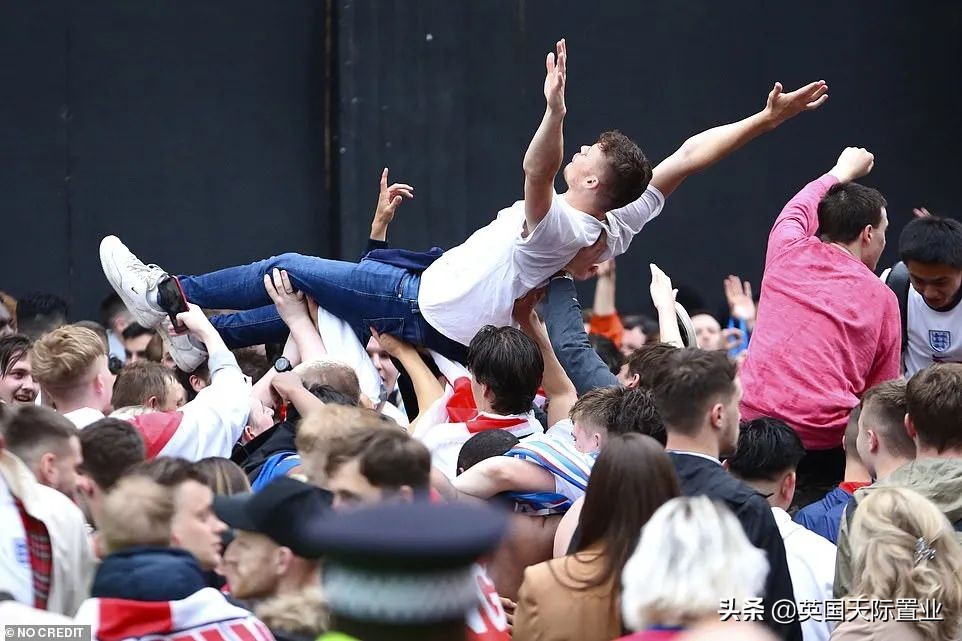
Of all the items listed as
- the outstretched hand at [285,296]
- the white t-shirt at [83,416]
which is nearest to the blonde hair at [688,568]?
the white t-shirt at [83,416]

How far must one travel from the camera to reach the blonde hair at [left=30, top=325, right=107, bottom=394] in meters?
4.31

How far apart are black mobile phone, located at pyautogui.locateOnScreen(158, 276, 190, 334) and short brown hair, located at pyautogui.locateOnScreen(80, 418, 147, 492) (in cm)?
183

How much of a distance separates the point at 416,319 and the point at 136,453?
1962mm

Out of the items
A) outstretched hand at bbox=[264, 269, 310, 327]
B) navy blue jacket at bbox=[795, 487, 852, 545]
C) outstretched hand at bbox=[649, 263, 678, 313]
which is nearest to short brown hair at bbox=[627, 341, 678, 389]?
outstretched hand at bbox=[649, 263, 678, 313]

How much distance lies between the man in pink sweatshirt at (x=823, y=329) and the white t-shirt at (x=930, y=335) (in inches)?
11.8

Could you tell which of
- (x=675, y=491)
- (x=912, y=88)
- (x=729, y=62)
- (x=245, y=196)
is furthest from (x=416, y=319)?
(x=912, y=88)

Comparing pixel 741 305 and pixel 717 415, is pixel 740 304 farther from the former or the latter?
pixel 717 415

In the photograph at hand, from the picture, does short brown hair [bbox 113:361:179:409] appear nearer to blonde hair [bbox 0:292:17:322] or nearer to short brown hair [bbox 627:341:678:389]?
short brown hair [bbox 627:341:678:389]

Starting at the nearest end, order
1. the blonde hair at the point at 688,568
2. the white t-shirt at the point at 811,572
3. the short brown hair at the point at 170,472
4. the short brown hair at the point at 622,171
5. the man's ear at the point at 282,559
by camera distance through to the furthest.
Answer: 1. the blonde hair at the point at 688,568
2. the man's ear at the point at 282,559
3. the short brown hair at the point at 170,472
4. the white t-shirt at the point at 811,572
5. the short brown hair at the point at 622,171

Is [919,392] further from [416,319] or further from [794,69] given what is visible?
[794,69]

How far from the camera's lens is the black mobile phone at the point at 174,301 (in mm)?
5156

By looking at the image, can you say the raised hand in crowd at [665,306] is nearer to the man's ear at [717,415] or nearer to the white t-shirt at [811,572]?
the white t-shirt at [811,572]

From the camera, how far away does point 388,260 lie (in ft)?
17.6

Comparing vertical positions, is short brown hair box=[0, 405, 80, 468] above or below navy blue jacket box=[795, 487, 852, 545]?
above
